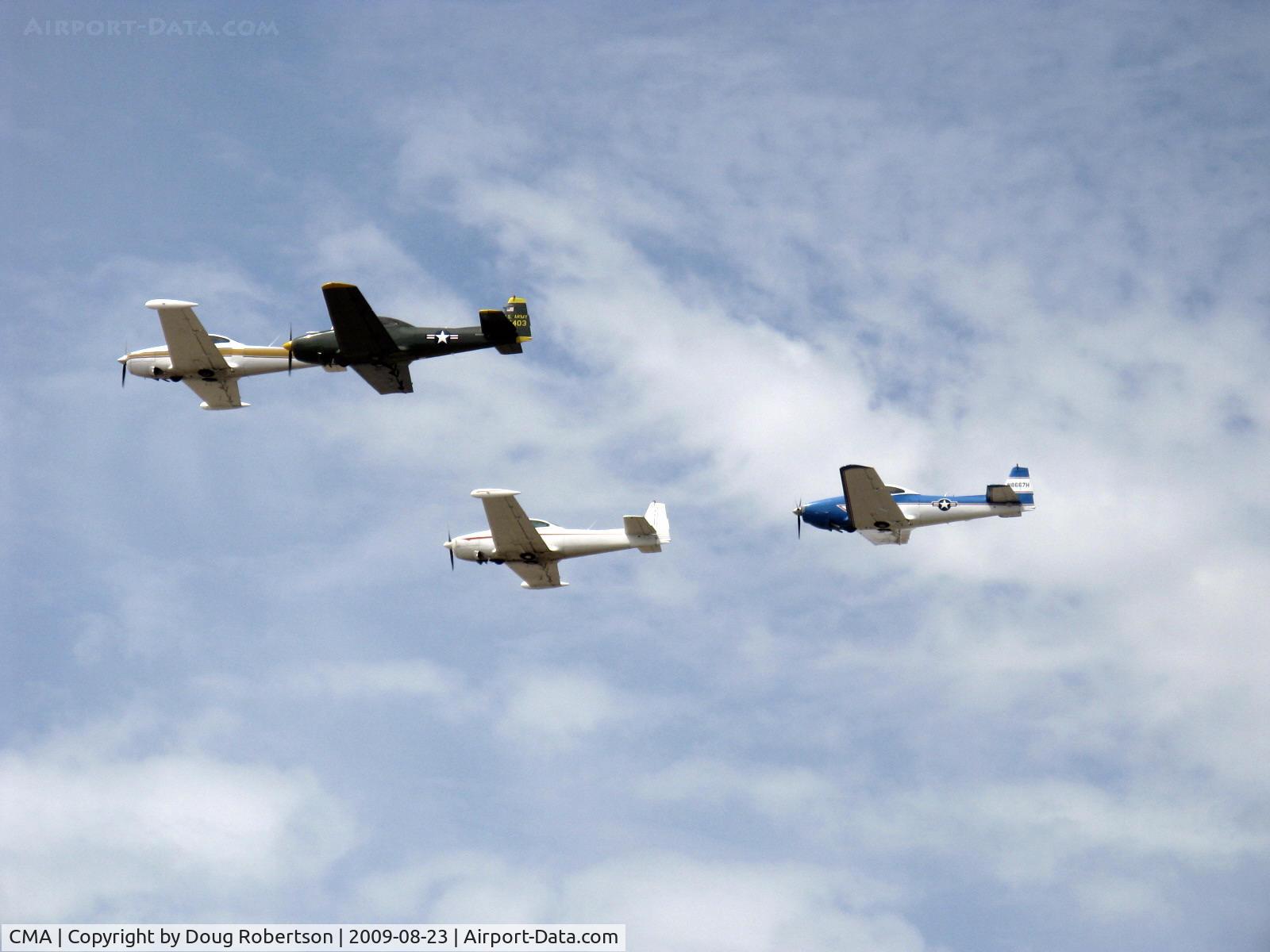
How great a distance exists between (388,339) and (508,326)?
5176 millimetres

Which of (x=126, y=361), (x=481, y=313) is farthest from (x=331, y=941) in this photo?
(x=126, y=361)

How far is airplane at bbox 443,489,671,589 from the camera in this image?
238 ft

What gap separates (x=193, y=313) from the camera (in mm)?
73250

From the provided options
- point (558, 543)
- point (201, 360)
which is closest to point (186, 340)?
point (201, 360)

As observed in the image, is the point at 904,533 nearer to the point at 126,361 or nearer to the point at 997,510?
the point at 997,510

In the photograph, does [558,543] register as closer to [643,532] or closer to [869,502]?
[643,532]

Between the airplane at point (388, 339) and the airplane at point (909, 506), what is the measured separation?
17.1 metres

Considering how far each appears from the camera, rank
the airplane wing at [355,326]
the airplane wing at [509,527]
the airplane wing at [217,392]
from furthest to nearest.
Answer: the airplane wing at [217,392], the airplane wing at [509,527], the airplane wing at [355,326]

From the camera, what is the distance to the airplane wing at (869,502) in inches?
2977

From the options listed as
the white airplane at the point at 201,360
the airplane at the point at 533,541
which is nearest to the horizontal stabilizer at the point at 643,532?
the airplane at the point at 533,541

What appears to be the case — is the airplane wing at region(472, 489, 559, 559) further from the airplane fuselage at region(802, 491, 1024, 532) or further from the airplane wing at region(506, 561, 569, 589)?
the airplane fuselage at region(802, 491, 1024, 532)

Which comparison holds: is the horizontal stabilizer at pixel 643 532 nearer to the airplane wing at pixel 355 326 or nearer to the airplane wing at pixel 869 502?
the airplane wing at pixel 869 502

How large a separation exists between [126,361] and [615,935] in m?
34.8

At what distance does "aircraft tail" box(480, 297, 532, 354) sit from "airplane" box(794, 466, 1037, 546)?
643 inches
